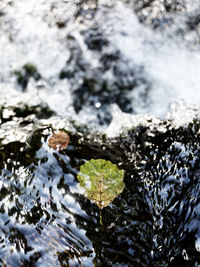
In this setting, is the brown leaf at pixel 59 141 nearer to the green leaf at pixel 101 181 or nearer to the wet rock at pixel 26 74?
the green leaf at pixel 101 181

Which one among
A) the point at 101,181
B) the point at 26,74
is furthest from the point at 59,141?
the point at 26,74

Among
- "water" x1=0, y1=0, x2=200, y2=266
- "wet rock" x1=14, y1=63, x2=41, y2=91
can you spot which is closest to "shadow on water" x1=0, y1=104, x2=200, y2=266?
"water" x1=0, y1=0, x2=200, y2=266

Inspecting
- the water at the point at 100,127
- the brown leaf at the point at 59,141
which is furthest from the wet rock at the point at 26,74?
the brown leaf at the point at 59,141

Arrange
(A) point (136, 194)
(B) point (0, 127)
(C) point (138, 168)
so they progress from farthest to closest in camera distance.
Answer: (B) point (0, 127) < (C) point (138, 168) < (A) point (136, 194)

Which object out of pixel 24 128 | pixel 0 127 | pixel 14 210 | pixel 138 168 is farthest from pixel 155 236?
pixel 0 127

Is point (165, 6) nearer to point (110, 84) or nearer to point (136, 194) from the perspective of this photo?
point (110, 84)

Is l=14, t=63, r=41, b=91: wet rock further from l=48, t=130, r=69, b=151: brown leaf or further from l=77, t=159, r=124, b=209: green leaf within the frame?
l=77, t=159, r=124, b=209: green leaf
